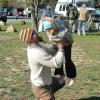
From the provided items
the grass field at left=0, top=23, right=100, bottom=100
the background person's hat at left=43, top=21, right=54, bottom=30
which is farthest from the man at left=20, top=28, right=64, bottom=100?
the grass field at left=0, top=23, right=100, bottom=100

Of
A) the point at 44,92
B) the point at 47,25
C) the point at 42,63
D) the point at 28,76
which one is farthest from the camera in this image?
the point at 28,76

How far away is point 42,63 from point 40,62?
3 cm

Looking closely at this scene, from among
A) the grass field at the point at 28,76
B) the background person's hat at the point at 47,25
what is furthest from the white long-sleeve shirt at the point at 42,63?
the grass field at the point at 28,76

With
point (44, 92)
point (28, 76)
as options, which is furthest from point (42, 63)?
point (28, 76)

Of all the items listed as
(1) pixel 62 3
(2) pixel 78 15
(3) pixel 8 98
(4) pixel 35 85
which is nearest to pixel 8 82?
(3) pixel 8 98

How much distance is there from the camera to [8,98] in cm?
759

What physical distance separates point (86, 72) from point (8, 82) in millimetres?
2129

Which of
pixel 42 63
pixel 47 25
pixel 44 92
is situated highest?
pixel 47 25

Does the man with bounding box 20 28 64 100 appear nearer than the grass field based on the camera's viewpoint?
Yes

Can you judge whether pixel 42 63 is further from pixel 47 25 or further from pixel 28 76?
pixel 28 76

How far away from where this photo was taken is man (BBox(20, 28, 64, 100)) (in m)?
5.25

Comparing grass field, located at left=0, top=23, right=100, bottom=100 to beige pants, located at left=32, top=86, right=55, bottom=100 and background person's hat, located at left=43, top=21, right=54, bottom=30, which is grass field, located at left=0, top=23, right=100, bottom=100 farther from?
background person's hat, located at left=43, top=21, right=54, bottom=30

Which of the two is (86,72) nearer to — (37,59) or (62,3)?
(37,59)

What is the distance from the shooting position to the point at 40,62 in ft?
17.6
